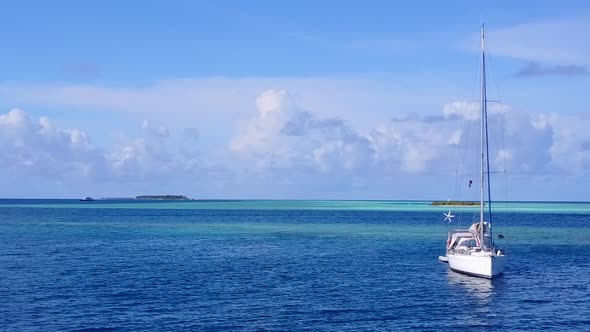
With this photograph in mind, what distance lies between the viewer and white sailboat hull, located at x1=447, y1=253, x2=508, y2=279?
64.3m

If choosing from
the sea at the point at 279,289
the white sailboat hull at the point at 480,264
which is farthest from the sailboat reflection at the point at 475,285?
the white sailboat hull at the point at 480,264

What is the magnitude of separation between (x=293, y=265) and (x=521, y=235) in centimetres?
6443

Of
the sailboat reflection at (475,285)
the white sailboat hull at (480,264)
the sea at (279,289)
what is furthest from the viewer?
the white sailboat hull at (480,264)

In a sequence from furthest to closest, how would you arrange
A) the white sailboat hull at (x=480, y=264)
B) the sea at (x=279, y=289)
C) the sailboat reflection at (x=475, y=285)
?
the white sailboat hull at (x=480, y=264), the sailboat reflection at (x=475, y=285), the sea at (x=279, y=289)

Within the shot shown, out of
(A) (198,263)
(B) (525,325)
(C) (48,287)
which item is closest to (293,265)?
(A) (198,263)

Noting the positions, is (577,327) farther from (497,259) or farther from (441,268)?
(441,268)

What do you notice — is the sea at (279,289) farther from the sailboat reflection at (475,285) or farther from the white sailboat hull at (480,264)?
the white sailboat hull at (480,264)

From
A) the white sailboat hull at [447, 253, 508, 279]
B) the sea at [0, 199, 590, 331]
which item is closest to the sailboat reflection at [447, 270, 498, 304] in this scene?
the sea at [0, 199, 590, 331]

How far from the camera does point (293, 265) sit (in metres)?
73.8

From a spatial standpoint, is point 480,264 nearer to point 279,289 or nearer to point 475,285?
point 475,285

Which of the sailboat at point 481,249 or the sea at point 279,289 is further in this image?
the sailboat at point 481,249

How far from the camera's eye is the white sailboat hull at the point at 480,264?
6430 cm

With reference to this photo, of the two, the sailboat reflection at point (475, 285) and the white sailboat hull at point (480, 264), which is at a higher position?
the white sailboat hull at point (480, 264)

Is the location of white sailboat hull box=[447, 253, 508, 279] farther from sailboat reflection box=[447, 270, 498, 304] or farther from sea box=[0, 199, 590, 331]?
sea box=[0, 199, 590, 331]
